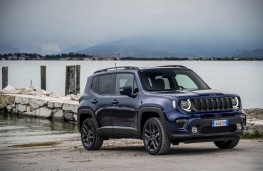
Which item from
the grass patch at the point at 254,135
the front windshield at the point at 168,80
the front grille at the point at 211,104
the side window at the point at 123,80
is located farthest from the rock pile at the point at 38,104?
the front grille at the point at 211,104

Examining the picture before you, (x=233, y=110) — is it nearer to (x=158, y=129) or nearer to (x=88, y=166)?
(x=158, y=129)

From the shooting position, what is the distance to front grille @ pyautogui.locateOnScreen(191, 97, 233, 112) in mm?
13781

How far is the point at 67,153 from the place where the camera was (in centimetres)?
1557

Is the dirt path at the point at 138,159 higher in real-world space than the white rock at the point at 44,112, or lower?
higher

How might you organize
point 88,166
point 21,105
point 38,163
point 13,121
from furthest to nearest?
point 21,105 < point 13,121 < point 38,163 < point 88,166

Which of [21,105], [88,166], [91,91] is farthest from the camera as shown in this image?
[21,105]

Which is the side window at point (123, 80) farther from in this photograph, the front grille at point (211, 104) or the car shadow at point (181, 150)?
the front grille at point (211, 104)

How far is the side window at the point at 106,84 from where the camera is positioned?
15830 mm

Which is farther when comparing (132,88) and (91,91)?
(91,91)

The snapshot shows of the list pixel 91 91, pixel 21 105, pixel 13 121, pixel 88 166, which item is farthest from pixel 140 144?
pixel 21 105

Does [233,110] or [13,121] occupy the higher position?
[233,110]

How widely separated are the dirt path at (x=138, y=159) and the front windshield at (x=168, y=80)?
133cm

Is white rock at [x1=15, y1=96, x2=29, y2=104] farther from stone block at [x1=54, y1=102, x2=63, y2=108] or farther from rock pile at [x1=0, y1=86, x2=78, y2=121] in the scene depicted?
stone block at [x1=54, y1=102, x2=63, y2=108]

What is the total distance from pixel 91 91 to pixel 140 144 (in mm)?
2010
